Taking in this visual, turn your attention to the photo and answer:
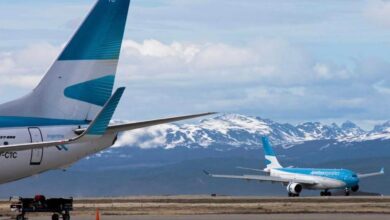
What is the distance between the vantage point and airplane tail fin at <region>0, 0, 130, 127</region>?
49.2m

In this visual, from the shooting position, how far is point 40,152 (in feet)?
157

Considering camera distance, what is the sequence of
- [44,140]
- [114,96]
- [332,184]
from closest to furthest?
[114,96], [44,140], [332,184]

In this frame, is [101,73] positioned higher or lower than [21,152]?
higher

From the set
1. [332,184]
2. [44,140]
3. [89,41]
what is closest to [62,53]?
[89,41]

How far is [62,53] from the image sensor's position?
4959 centimetres

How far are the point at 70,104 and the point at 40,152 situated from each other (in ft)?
9.12

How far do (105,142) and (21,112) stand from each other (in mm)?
3864

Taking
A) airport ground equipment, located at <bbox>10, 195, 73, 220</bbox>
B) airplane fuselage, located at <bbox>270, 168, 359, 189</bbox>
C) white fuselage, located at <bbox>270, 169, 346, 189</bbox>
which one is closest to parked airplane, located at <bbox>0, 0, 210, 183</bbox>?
airport ground equipment, located at <bbox>10, 195, 73, 220</bbox>

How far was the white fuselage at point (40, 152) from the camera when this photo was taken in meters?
46.9

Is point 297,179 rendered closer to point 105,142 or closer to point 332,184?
point 332,184

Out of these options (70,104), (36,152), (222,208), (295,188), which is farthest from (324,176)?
(36,152)

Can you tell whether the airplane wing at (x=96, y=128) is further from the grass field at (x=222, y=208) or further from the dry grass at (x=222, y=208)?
the dry grass at (x=222, y=208)

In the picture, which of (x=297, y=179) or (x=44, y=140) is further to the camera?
(x=297, y=179)

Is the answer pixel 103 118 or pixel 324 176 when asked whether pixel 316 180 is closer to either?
pixel 324 176
